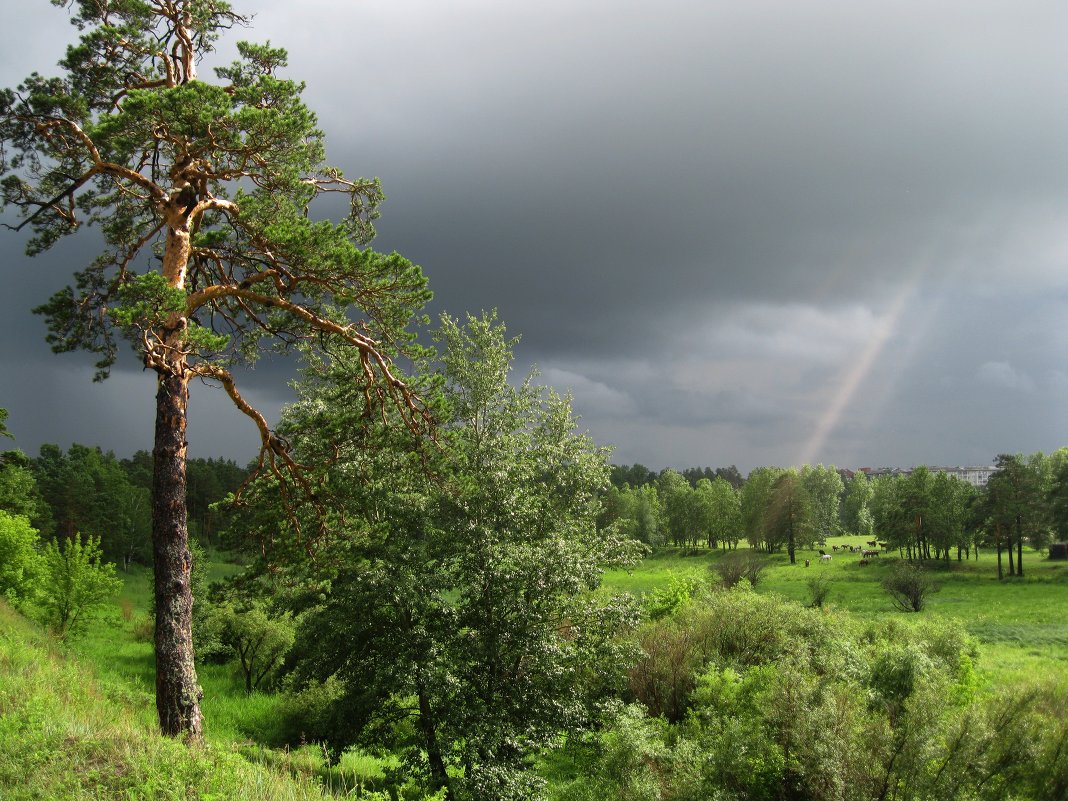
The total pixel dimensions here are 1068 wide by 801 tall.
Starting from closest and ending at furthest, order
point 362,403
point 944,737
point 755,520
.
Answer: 1. point 944,737
2. point 362,403
3. point 755,520

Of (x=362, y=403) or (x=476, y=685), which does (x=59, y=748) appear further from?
(x=476, y=685)

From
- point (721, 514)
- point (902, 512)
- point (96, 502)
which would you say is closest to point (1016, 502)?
point (902, 512)

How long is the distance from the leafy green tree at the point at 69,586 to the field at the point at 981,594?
95.1 ft

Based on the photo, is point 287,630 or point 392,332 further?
point 287,630

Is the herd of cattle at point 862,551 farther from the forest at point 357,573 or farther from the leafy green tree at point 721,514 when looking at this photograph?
the forest at point 357,573

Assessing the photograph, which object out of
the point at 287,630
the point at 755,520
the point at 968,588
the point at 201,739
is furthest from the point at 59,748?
the point at 755,520

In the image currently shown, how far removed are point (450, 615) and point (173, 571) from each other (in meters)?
7.24

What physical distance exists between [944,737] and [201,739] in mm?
13898

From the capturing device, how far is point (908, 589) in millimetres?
49500

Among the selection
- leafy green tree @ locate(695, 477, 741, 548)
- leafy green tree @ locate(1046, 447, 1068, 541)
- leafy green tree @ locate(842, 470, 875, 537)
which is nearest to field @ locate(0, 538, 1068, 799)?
leafy green tree @ locate(1046, 447, 1068, 541)

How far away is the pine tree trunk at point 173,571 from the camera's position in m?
10.4

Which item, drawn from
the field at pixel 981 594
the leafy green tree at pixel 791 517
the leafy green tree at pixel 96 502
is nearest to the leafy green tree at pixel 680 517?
the field at pixel 981 594

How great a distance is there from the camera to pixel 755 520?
87.6m

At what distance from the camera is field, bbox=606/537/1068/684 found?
35188 mm
